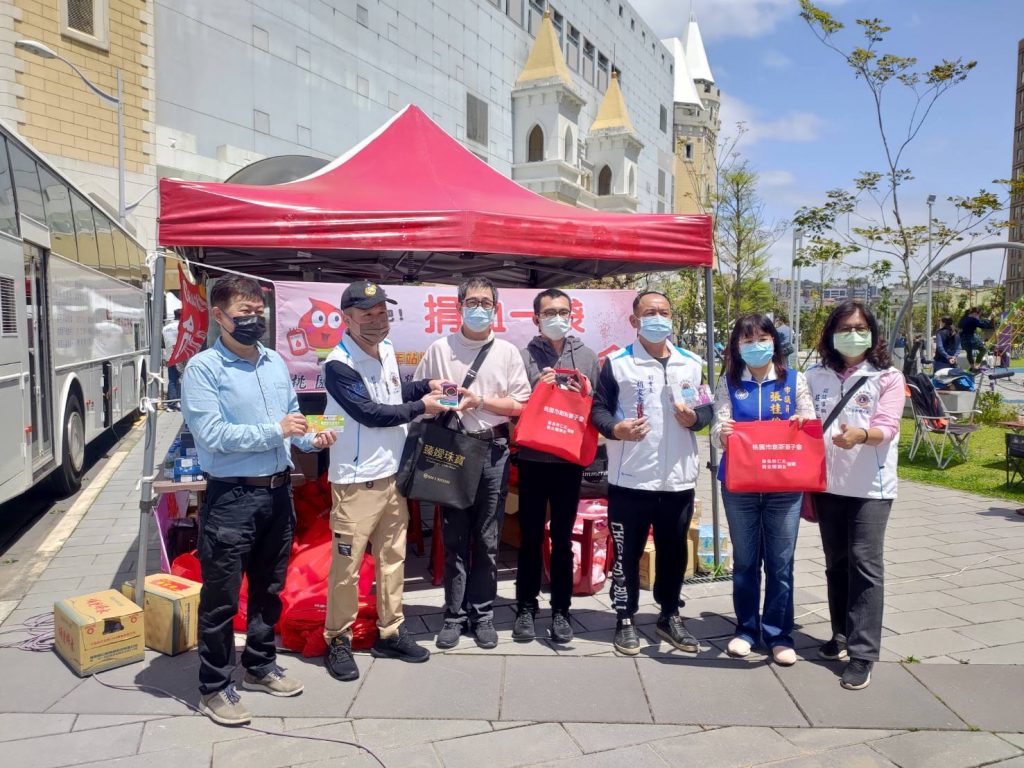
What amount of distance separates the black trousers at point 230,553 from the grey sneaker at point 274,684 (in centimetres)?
24

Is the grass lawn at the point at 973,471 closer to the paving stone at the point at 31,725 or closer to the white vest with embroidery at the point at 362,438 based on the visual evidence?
the white vest with embroidery at the point at 362,438

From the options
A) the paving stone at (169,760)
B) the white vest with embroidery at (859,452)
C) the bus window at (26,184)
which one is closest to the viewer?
the paving stone at (169,760)

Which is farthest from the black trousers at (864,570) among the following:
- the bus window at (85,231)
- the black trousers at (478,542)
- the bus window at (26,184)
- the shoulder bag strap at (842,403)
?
the bus window at (85,231)

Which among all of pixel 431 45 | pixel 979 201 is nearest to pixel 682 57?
pixel 431 45

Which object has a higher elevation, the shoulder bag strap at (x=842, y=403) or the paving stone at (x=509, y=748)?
the shoulder bag strap at (x=842, y=403)

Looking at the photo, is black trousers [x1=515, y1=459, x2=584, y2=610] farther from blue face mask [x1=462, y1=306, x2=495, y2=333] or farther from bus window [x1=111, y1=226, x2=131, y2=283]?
bus window [x1=111, y1=226, x2=131, y2=283]

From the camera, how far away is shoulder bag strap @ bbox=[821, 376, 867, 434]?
3668 millimetres

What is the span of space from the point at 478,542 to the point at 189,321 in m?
2.37

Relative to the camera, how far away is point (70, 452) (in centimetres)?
825

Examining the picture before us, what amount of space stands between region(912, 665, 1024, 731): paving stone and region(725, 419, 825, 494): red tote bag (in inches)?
45.2

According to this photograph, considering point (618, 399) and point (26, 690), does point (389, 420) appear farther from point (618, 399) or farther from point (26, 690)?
point (26, 690)

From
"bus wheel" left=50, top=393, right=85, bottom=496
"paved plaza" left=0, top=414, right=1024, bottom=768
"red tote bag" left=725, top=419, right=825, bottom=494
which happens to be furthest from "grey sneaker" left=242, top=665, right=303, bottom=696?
"bus wheel" left=50, top=393, right=85, bottom=496

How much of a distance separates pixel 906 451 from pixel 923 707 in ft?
26.5

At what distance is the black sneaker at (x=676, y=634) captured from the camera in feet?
13.3
